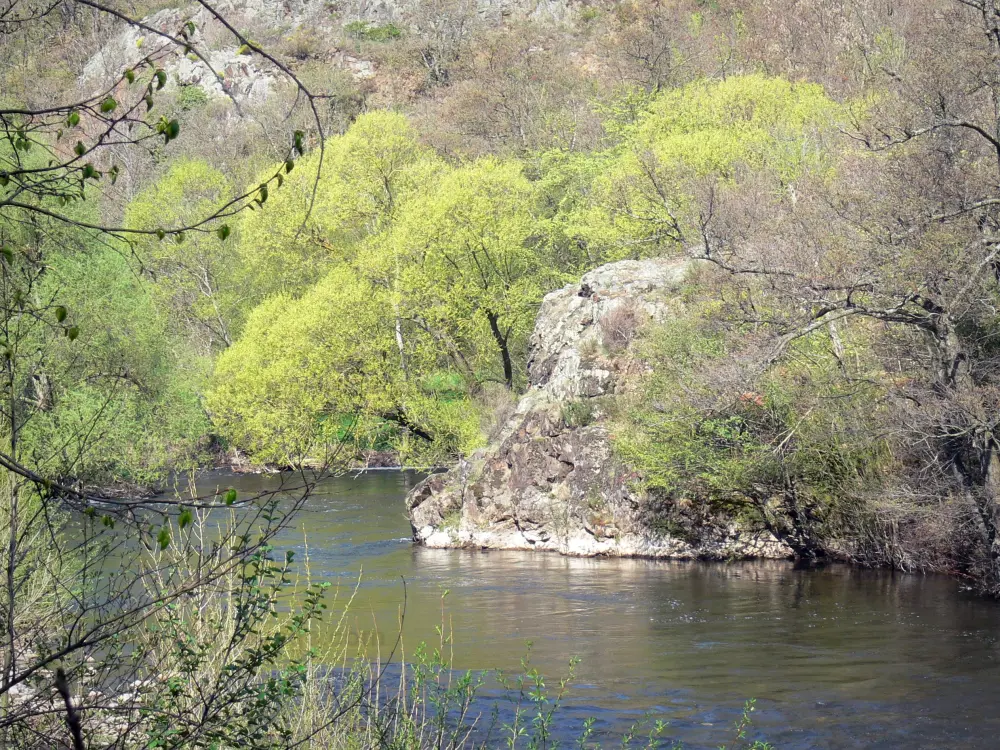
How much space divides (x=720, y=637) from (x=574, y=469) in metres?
8.53

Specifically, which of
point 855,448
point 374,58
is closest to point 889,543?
point 855,448

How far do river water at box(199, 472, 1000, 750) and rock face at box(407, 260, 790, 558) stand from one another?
845mm

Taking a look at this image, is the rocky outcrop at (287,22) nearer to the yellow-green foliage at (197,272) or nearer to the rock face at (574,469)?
the yellow-green foliage at (197,272)

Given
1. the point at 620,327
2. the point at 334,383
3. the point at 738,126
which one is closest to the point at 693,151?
the point at 738,126

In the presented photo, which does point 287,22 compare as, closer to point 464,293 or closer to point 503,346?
point 464,293

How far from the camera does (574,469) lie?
23.2 meters

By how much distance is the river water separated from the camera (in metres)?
11.4

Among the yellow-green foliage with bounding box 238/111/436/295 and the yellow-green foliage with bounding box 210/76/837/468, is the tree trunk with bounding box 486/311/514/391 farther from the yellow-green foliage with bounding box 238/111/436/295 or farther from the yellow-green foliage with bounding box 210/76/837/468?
the yellow-green foliage with bounding box 238/111/436/295

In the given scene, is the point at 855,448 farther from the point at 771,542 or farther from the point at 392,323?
the point at 392,323

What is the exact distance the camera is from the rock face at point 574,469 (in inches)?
872

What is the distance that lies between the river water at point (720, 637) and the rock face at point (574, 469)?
2.77 ft

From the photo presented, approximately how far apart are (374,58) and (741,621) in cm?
6850

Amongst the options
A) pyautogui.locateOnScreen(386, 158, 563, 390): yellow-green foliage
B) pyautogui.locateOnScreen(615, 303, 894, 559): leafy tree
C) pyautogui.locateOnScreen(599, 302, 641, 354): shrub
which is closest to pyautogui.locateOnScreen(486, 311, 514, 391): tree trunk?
pyautogui.locateOnScreen(386, 158, 563, 390): yellow-green foliage

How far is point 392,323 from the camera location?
104 ft
